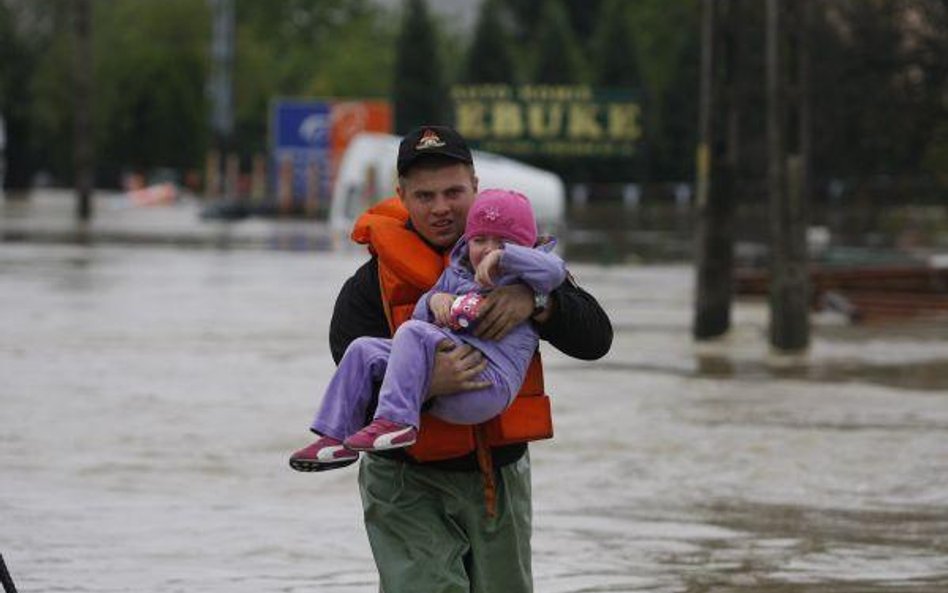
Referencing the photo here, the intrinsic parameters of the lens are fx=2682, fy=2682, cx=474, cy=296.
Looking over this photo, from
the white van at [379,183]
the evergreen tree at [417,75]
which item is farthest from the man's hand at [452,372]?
the evergreen tree at [417,75]

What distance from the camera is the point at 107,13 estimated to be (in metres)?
121

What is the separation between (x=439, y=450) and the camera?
21.1 ft

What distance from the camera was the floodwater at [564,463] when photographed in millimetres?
10094

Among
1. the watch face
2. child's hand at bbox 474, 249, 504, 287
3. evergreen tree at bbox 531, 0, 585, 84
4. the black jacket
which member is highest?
child's hand at bbox 474, 249, 504, 287

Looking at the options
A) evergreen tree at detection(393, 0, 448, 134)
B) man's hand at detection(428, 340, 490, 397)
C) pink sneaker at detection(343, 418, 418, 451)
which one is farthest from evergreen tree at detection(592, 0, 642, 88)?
pink sneaker at detection(343, 418, 418, 451)

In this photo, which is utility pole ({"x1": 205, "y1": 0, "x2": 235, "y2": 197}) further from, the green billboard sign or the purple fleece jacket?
the purple fleece jacket

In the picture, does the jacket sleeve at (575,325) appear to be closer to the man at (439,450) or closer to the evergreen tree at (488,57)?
the man at (439,450)

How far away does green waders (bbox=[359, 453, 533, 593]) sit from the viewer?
6469 mm

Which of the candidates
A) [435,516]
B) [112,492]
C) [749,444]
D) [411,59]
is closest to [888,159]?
[749,444]

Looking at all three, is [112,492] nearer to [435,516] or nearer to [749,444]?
[749,444]

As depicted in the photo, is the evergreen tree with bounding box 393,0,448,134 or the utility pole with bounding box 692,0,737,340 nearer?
the utility pole with bounding box 692,0,737,340

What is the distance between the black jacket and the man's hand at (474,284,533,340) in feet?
0.37

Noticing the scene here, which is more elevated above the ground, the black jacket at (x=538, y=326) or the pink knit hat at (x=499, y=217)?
the pink knit hat at (x=499, y=217)

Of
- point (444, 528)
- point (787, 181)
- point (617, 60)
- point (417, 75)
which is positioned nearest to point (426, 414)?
point (444, 528)
